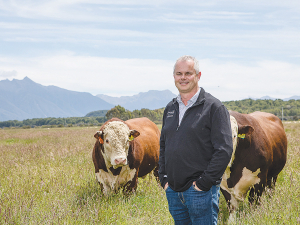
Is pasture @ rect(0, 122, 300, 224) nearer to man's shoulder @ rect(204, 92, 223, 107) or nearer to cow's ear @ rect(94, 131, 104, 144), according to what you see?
cow's ear @ rect(94, 131, 104, 144)

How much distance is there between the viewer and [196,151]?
2.64 m

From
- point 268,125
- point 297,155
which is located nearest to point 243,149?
point 268,125

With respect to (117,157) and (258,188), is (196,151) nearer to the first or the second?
(117,157)

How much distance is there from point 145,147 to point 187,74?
442 cm

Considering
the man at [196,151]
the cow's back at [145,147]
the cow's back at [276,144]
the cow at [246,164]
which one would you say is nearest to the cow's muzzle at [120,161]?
the cow's back at [145,147]

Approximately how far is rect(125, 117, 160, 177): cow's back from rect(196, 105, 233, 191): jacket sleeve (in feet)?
12.3

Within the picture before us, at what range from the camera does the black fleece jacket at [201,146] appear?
2.55 m

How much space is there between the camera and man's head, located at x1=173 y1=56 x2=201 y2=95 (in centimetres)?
282

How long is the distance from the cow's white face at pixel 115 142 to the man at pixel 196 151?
105 inches

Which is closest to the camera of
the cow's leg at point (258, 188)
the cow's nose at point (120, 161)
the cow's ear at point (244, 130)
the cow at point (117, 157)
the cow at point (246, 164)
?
the cow's ear at point (244, 130)

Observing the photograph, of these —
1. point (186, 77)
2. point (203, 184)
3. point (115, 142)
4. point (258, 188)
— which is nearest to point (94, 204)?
point (115, 142)

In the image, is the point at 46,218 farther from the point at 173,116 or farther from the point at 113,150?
the point at 173,116

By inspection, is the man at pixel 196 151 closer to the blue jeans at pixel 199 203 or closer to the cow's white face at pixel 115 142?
the blue jeans at pixel 199 203

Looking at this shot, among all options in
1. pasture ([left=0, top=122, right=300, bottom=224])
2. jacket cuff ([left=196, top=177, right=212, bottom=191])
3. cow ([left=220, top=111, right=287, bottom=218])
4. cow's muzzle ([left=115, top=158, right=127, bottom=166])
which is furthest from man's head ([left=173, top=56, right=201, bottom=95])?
cow's muzzle ([left=115, top=158, right=127, bottom=166])
